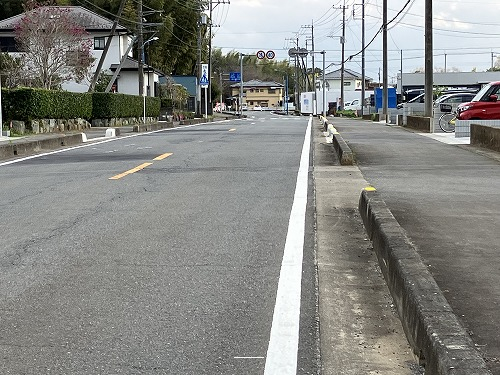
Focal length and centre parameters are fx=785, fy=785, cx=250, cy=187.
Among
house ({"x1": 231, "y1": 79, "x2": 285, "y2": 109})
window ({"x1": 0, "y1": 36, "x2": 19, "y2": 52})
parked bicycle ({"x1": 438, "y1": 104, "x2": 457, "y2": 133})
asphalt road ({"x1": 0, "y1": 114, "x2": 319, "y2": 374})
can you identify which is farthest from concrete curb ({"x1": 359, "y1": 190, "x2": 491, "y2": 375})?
house ({"x1": 231, "y1": 79, "x2": 285, "y2": 109})

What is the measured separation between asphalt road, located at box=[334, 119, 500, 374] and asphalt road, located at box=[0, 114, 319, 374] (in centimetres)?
100

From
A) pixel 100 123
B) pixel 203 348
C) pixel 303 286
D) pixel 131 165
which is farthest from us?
pixel 100 123

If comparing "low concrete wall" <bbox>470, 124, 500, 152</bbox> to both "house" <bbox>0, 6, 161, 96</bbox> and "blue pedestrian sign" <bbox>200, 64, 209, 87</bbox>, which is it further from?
"house" <bbox>0, 6, 161, 96</bbox>

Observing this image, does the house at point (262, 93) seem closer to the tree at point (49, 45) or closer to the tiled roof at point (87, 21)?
the tiled roof at point (87, 21)

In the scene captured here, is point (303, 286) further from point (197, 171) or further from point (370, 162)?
point (370, 162)

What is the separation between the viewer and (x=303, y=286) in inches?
240

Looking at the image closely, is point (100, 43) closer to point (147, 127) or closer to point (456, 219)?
point (147, 127)

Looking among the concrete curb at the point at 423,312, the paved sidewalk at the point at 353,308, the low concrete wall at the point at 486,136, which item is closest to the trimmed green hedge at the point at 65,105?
the low concrete wall at the point at 486,136

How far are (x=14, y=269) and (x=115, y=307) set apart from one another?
153cm

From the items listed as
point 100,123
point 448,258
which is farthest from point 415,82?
point 448,258

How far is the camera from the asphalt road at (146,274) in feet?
15.0

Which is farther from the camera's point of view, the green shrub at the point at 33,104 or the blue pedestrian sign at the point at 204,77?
the blue pedestrian sign at the point at 204,77

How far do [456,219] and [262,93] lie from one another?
167867 millimetres

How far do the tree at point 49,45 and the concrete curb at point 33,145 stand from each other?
70.7ft
